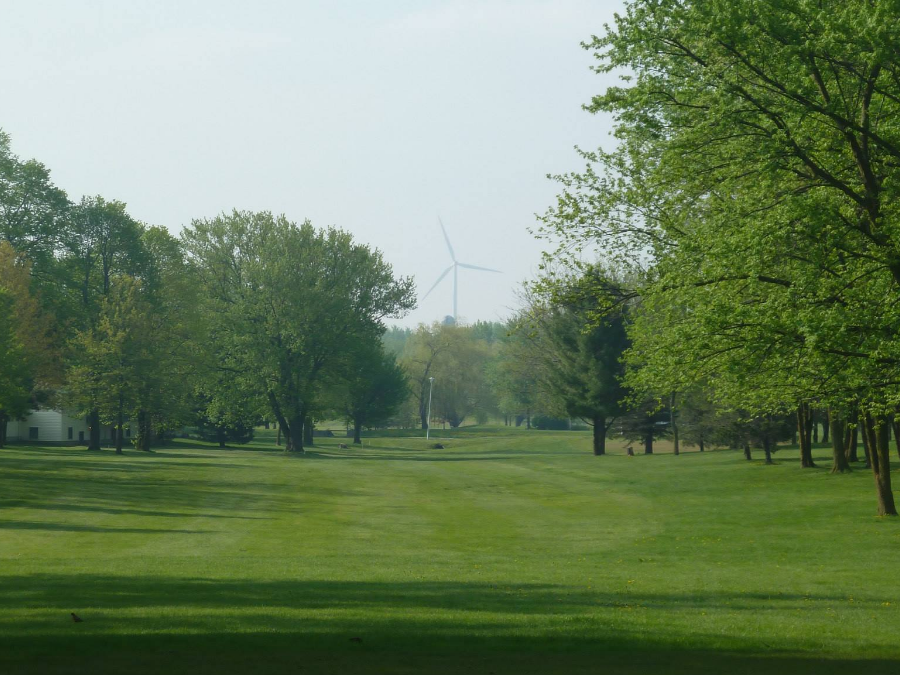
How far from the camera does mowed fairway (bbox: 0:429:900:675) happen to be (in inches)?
407

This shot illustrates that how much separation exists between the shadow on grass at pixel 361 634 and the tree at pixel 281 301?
209 ft

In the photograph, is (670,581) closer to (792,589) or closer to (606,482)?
(792,589)

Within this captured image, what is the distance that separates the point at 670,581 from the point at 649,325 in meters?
10.7

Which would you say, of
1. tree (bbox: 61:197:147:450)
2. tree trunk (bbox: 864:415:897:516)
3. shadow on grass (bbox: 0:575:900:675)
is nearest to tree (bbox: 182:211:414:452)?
tree (bbox: 61:197:147:450)

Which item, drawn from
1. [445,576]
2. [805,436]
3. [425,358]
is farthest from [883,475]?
[425,358]

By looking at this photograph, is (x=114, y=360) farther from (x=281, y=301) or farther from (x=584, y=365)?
(x=584, y=365)

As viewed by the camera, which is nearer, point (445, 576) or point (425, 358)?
point (445, 576)

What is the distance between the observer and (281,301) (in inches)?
3123

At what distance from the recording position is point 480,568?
20781mm

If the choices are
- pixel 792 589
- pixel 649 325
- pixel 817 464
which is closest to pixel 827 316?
pixel 792 589

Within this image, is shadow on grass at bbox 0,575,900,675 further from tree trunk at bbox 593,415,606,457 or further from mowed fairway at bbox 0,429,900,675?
tree trunk at bbox 593,415,606,457

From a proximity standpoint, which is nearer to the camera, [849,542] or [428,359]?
[849,542]

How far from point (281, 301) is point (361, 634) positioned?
69544 millimetres

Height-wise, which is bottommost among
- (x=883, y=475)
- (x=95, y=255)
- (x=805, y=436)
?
(x=883, y=475)
